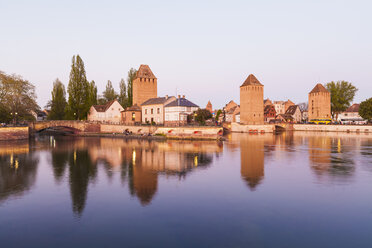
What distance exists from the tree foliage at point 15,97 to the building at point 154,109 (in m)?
24.7

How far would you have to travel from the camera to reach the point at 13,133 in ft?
168

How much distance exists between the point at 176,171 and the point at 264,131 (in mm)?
58362

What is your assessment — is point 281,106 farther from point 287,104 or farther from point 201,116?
point 201,116

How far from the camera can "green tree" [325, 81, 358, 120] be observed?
97912 millimetres

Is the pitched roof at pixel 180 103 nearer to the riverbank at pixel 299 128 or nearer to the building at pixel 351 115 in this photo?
the riverbank at pixel 299 128

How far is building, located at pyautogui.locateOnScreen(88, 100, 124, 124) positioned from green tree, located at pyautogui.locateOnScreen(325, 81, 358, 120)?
80.6 m

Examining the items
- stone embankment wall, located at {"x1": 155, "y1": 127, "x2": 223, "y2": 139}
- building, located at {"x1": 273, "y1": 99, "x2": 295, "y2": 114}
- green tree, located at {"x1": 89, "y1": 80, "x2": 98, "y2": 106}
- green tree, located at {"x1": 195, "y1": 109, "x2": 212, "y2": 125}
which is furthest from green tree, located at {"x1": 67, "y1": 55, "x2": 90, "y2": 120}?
building, located at {"x1": 273, "y1": 99, "x2": 295, "y2": 114}

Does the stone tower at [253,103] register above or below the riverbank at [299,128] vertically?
above

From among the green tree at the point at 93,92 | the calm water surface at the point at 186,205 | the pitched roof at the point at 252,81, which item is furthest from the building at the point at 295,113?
the calm water surface at the point at 186,205

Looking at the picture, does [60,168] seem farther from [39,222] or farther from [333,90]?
[333,90]

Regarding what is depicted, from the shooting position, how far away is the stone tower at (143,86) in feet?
236

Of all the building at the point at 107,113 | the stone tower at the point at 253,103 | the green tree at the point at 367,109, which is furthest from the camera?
the stone tower at the point at 253,103

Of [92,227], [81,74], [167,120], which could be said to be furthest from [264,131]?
[92,227]

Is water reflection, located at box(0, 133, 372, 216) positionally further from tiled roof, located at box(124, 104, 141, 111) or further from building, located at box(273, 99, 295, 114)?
building, located at box(273, 99, 295, 114)
